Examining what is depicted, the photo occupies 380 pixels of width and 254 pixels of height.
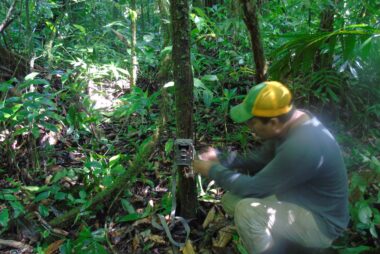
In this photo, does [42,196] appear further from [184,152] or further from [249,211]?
[249,211]

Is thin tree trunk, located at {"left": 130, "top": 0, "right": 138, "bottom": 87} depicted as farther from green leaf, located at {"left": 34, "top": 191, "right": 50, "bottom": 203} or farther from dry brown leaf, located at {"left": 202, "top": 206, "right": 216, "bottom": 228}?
dry brown leaf, located at {"left": 202, "top": 206, "right": 216, "bottom": 228}

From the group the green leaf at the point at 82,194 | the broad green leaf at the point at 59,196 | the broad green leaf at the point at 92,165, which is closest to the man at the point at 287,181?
the broad green leaf at the point at 92,165

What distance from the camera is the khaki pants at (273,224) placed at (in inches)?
98.6

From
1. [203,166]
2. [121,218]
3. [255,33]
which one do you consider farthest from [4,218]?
[255,33]

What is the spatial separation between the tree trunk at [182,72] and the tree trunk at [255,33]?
0.72 m

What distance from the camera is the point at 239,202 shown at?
262 cm

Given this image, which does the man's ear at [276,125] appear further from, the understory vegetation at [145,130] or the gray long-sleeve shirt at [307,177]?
the understory vegetation at [145,130]

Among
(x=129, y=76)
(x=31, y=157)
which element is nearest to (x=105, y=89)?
(x=129, y=76)

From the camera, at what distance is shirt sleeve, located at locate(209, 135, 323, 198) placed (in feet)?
7.52

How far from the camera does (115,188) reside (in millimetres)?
3375

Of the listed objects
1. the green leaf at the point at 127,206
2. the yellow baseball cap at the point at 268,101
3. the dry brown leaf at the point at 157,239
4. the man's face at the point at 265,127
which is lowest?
the dry brown leaf at the point at 157,239

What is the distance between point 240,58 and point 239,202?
8.14 ft

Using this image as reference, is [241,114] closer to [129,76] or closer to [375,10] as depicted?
[375,10]

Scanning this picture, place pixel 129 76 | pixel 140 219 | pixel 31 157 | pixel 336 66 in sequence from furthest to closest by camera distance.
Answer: pixel 129 76 → pixel 336 66 → pixel 31 157 → pixel 140 219
